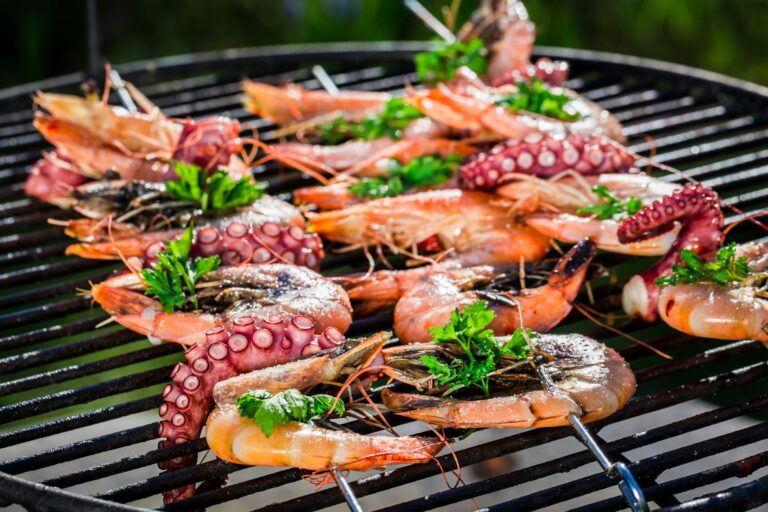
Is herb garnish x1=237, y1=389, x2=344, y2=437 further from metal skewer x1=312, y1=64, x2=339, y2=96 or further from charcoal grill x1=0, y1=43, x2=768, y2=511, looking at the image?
metal skewer x1=312, y1=64, x2=339, y2=96

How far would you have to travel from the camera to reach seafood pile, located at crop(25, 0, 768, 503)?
3.23 metres

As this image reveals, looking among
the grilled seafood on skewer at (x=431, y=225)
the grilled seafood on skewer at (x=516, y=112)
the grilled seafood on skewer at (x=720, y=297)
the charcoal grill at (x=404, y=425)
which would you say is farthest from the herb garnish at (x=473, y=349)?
A: the grilled seafood on skewer at (x=516, y=112)

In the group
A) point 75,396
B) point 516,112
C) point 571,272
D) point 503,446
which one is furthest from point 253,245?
point 516,112

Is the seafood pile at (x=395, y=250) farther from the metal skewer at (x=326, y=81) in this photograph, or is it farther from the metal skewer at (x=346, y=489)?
the metal skewer at (x=326, y=81)

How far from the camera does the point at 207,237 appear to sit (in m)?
4.11

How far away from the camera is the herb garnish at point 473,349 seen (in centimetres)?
326

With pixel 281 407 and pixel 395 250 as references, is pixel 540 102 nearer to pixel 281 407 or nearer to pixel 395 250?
pixel 395 250

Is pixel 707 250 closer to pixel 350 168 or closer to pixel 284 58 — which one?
pixel 350 168

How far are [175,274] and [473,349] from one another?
3.88ft

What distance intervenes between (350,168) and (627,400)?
7.10 feet

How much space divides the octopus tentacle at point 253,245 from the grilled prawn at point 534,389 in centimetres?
96

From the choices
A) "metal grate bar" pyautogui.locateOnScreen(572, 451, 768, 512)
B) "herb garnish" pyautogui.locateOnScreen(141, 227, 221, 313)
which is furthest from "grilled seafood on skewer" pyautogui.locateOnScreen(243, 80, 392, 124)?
"metal grate bar" pyautogui.locateOnScreen(572, 451, 768, 512)

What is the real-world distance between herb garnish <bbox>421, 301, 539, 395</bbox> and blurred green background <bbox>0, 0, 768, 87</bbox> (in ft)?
20.6

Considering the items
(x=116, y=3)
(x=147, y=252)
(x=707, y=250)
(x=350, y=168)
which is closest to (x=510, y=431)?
(x=350, y=168)
